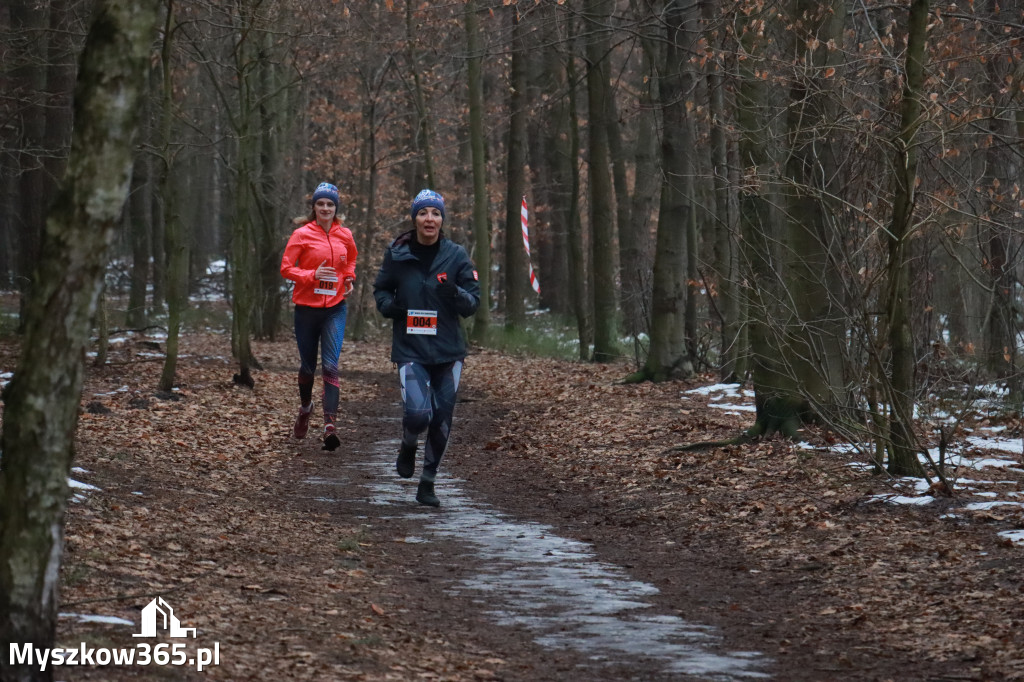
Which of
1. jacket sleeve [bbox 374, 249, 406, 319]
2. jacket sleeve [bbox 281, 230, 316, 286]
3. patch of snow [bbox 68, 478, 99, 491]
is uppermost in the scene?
jacket sleeve [bbox 281, 230, 316, 286]

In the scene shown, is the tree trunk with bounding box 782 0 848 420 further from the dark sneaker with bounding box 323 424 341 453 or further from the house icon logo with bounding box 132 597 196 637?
the house icon logo with bounding box 132 597 196 637

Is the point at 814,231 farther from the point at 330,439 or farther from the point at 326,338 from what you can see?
the point at 330,439

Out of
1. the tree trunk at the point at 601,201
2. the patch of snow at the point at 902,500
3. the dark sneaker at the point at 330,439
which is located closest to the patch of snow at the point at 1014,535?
the patch of snow at the point at 902,500

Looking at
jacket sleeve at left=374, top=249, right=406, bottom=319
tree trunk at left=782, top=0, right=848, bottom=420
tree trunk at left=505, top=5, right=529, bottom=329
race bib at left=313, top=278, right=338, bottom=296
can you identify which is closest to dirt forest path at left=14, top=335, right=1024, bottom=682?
tree trunk at left=782, top=0, right=848, bottom=420

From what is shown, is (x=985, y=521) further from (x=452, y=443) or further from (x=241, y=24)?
→ (x=241, y=24)

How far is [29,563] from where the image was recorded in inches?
149

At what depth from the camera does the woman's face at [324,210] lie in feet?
37.4

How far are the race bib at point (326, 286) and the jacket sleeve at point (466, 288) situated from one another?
8.65 ft

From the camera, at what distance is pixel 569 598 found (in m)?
6.22

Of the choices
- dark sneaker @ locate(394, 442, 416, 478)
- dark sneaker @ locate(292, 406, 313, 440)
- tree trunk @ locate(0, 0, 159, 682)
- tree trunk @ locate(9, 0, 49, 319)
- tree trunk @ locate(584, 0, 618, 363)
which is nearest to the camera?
tree trunk @ locate(0, 0, 159, 682)

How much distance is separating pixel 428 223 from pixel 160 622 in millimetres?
4483

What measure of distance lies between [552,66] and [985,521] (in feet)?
83.0

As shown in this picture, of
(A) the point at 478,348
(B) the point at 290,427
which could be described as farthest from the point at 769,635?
(A) the point at 478,348

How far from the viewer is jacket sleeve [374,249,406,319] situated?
892 centimetres
